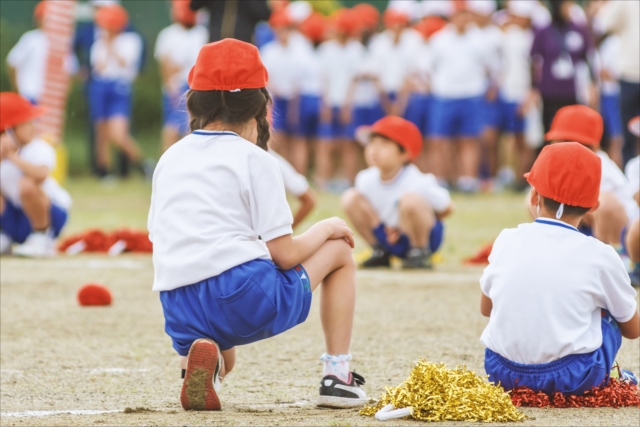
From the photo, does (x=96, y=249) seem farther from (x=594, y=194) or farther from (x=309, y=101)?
(x=309, y=101)

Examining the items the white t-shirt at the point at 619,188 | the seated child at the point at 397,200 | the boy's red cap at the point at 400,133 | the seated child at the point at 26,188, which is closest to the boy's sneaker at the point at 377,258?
the seated child at the point at 397,200

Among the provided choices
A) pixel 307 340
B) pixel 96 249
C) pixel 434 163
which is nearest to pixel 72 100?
pixel 434 163

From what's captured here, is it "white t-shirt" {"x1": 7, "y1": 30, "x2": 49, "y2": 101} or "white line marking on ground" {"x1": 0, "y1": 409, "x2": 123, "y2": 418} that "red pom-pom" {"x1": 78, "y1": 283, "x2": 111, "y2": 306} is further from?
"white t-shirt" {"x1": 7, "y1": 30, "x2": 49, "y2": 101}

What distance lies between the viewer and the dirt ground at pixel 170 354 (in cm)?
381

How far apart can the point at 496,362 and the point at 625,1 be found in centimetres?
681

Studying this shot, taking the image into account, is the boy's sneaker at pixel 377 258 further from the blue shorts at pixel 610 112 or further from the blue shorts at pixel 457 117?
the blue shorts at pixel 610 112

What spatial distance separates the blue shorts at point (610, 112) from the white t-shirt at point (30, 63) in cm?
724

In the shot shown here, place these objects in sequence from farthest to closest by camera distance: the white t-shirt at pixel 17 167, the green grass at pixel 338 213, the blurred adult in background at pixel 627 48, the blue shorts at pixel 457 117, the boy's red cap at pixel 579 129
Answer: the blue shorts at pixel 457 117 → the blurred adult in background at pixel 627 48 → the green grass at pixel 338 213 → the white t-shirt at pixel 17 167 → the boy's red cap at pixel 579 129

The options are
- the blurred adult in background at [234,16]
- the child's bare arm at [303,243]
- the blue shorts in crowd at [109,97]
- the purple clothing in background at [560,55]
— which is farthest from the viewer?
the blue shorts in crowd at [109,97]

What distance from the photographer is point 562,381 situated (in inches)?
149

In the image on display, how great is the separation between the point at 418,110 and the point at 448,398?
461 inches

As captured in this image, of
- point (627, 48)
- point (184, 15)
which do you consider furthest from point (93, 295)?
point (184, 15)

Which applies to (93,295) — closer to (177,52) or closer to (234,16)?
(234,16)

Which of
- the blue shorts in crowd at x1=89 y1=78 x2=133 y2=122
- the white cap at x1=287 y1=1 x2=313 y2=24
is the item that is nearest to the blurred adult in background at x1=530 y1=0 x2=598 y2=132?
the white cap at x1=287 y1=1 x2=313 y2=24
